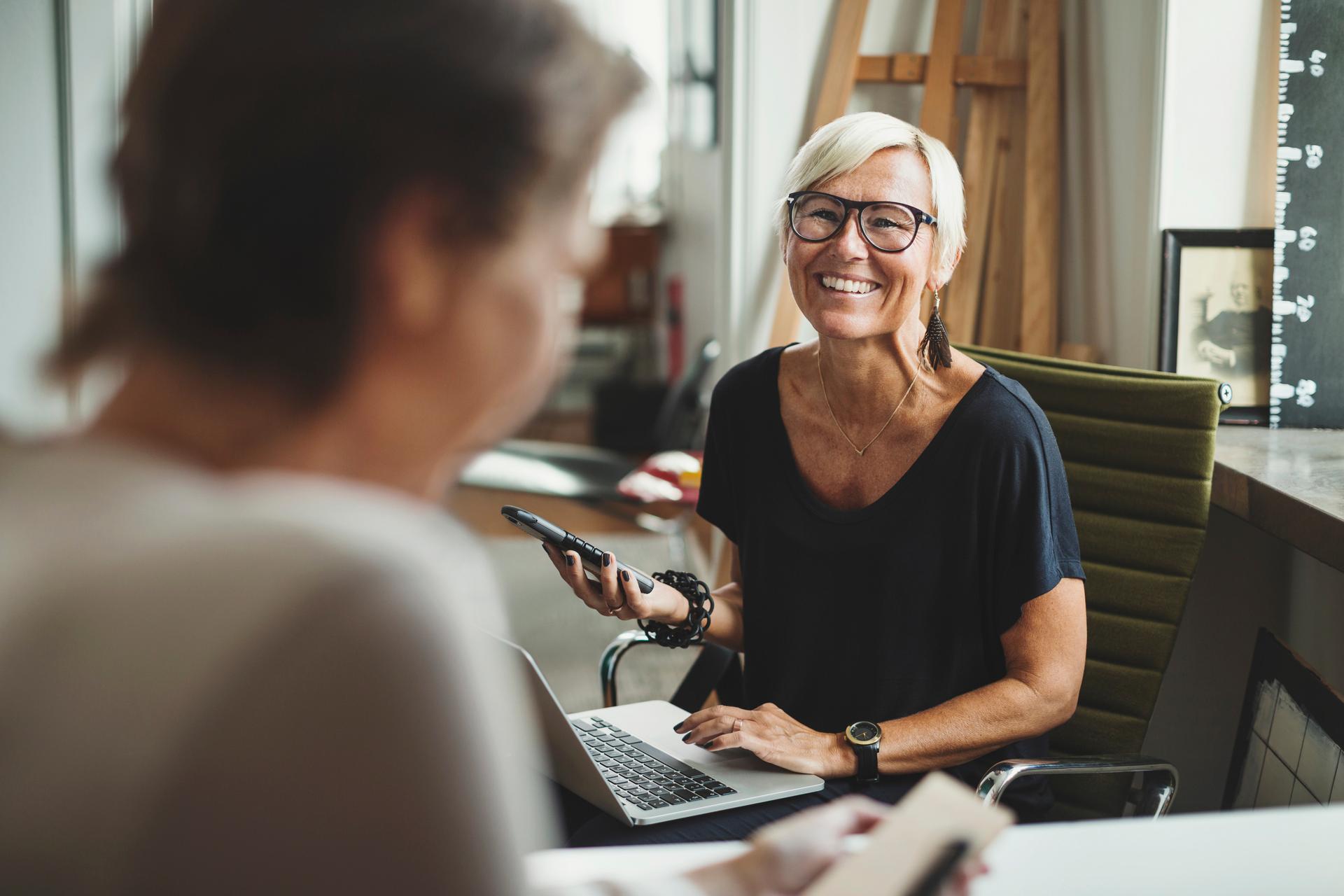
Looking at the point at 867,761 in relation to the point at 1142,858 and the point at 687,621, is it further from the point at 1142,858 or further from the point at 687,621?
the point at 1142,858

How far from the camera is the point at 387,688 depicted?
18.0 inches

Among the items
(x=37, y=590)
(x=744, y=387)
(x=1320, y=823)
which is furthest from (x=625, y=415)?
(x=37, y=590)

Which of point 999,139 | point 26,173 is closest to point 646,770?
point 999,139

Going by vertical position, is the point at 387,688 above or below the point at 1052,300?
below

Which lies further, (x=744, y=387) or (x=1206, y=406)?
(x=744, y=387)

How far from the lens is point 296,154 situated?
512mm

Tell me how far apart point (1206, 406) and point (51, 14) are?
2383 millimetres

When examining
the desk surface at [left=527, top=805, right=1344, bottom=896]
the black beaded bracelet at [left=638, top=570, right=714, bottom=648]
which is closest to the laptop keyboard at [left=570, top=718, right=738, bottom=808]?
the black beaded bracelet at [left=638, top=570, right=714, bottom=648]

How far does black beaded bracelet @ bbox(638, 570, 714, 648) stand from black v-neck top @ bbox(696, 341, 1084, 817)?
0.08 m

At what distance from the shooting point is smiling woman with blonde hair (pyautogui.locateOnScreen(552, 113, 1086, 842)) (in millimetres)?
1436

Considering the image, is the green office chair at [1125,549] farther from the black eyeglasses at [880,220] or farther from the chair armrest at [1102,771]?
the black eyeglasses at [880,220]

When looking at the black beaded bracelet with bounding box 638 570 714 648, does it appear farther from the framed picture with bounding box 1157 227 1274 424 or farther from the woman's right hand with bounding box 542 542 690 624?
the framed picture with bounding box 1157 227 1274 424

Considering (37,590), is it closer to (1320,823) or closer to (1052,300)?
(1320,823)

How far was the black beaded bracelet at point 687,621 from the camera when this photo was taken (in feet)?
5.37
